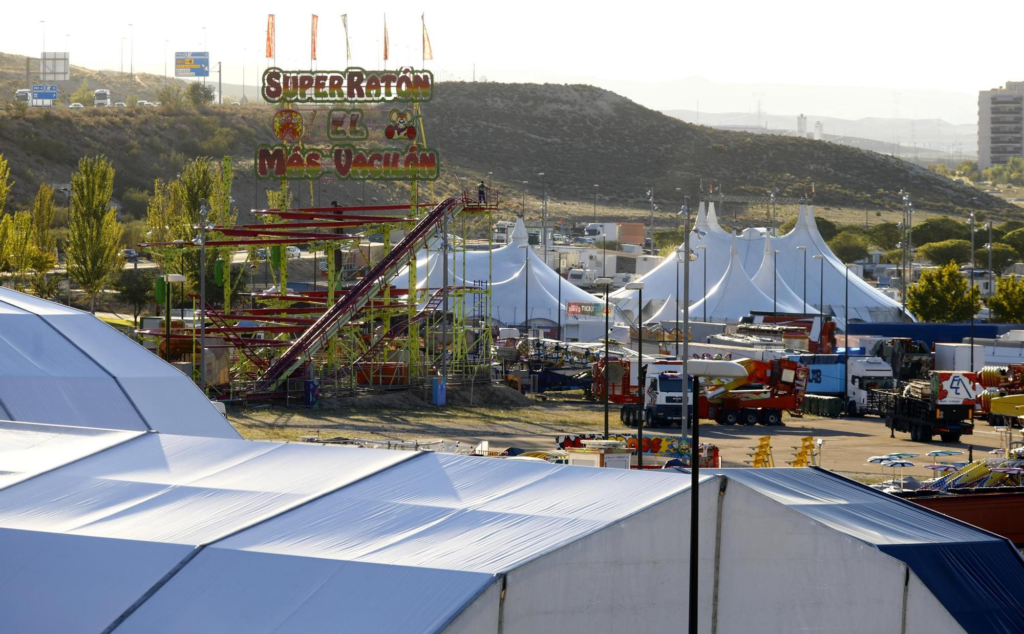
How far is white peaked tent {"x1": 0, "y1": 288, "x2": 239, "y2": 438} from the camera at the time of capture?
2236 centimetres

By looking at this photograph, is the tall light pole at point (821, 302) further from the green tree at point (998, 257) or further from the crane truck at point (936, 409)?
the green tree at point (998, 257)

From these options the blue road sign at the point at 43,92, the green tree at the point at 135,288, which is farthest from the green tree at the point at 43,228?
the blue road sign at the point at 43,92

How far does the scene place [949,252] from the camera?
389 feet

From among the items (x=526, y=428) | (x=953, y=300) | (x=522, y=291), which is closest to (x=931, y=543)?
(x=526, y=428)

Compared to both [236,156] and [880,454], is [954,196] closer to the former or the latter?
[236,156]

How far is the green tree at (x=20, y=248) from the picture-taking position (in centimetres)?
6277

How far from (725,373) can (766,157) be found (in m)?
169

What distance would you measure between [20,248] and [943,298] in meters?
50.0

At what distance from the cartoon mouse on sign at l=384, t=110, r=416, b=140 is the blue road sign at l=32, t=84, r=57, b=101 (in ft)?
361

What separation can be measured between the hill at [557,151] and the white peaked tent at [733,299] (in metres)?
60.3

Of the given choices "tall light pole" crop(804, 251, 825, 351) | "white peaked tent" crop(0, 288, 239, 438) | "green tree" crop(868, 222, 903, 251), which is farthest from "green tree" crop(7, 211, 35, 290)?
"green tree" crop(868, 222, 903, 251)

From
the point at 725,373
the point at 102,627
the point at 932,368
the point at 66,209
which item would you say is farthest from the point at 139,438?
the point at 66,209

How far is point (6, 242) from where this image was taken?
61.5 m

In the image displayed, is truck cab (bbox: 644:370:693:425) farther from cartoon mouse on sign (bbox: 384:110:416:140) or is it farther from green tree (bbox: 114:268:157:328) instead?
green tree (bbox: 114:268:157:328)
